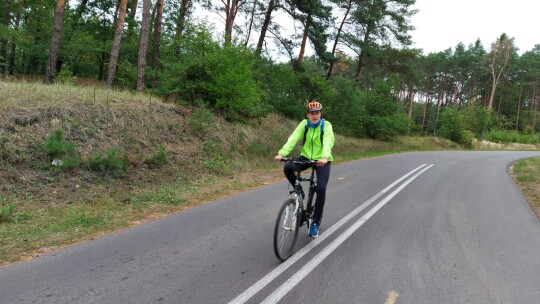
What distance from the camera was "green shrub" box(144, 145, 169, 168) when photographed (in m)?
9.32

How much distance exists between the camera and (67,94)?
963cm

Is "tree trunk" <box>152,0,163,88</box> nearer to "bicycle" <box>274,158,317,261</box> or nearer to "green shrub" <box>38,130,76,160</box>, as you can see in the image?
"green shrub" <box>38,130,76,160</box>

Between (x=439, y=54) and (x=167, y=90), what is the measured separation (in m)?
60.2

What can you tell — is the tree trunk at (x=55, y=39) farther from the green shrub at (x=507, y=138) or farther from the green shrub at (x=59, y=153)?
the green shrub at (x=507, y=138)

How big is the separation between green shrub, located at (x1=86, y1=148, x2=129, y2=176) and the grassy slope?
0.10 m

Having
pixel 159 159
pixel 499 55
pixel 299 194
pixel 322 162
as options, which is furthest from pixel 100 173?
pixel 499 55

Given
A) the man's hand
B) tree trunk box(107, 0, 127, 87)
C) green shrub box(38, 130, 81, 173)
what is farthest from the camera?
tree trunk box(107, 0, 127, 87)

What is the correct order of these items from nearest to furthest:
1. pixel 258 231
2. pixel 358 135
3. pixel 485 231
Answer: pixel 258 231, pixel 485 231, pixel 358 135

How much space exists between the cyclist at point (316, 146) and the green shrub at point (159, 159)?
5.41 metres

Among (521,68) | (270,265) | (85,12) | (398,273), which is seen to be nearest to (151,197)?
(270,265)

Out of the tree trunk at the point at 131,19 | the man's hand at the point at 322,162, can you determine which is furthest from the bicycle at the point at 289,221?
the tree trunk at the point at 131,19

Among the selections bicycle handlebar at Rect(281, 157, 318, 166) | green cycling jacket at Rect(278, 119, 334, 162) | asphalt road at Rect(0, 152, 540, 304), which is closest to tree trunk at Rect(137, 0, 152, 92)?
asphalt road at Rect(0, 152, 540, 304)

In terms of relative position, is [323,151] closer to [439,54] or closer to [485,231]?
[485,231]

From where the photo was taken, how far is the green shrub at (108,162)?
7.85 meters
